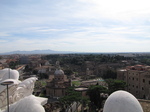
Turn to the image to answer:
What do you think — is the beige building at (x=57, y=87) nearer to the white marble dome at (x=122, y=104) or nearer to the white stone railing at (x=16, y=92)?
the white stone railing at (x=16, y=92)

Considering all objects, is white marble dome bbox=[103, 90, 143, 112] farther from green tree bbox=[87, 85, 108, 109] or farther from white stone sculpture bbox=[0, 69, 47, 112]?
green tree bbox=[87, 85, 108, 109]

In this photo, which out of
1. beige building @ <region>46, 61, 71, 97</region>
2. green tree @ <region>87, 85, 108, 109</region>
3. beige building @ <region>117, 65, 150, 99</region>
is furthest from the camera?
beige building @ <region>46, 61, 71, 97</region>

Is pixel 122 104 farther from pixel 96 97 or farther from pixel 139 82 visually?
pixel 139 82

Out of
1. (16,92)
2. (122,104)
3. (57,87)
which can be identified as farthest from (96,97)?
(122,104)

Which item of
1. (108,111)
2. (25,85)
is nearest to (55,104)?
(25,85)

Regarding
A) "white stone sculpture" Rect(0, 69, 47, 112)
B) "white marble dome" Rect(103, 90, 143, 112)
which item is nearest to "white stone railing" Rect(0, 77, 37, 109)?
"white stone sculpture" Rect(0, 69, 47, 112)

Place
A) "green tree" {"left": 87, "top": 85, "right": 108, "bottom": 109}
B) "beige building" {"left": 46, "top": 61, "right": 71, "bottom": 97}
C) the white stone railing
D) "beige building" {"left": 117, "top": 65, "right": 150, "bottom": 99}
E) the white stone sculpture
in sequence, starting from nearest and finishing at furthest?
the white stone sculpture → the white stone railing → "green tree" {"left": 87, "top": 85, "right": 108, "bottom": 109} → "beige building" {"left": 117, "top": 65, "right": 150, "bottom": 99} → "beige building" {"left": 46, "top": 61, "right": 71, "bottom": 97}

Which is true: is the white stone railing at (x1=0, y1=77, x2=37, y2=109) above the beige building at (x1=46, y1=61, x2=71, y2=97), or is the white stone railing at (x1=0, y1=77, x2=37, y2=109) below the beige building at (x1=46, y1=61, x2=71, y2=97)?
above

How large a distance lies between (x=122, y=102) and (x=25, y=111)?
435 centimetres

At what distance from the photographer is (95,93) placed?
82.6 ft

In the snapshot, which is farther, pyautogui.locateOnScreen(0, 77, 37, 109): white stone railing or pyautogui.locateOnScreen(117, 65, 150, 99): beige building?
pyautogui.locateOnScreen(117, 65, 150, 99): beige building

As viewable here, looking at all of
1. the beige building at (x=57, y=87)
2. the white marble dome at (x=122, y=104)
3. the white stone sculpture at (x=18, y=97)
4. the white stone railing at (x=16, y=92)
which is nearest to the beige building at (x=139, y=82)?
the beige building at (x=57, y=87)

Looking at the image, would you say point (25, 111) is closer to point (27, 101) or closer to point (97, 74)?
point (27, 101)

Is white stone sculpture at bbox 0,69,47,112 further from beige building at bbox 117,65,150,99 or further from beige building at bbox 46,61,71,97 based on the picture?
beige building at bbox 117,65,150,99
